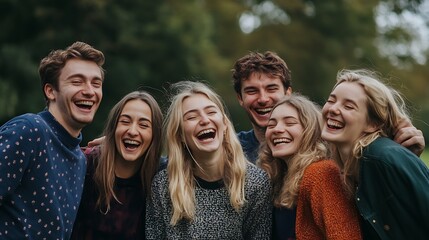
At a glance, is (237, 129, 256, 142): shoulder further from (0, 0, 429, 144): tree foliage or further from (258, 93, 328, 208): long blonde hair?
(0, 0, 429, 144): tree foliage

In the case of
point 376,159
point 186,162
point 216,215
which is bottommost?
point 216,215

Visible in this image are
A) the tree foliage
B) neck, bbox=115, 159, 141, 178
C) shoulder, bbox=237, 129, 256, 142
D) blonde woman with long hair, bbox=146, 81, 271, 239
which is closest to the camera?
blonde woman with long hair, bbox=146, 81, 271, 239

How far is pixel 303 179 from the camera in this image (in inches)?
182

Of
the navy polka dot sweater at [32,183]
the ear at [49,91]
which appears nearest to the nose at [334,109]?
the navy polka dot sweater at [32,183]

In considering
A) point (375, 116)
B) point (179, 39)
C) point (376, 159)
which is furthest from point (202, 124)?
point (179, 39)

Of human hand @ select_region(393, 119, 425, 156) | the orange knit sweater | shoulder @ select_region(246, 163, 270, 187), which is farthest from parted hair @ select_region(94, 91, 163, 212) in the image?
human hand @ select_region(393, 119, 425, 156)

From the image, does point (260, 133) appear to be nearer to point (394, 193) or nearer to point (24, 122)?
point (394, 193)

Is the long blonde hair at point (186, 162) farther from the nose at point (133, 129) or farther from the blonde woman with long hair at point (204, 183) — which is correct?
the nose at point (133, 129)

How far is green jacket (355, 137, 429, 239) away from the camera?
13.5 ft

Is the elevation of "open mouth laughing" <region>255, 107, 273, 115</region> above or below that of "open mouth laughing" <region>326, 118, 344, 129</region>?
above

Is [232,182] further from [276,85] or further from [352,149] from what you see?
[276,85]

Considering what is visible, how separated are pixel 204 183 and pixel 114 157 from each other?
754mm

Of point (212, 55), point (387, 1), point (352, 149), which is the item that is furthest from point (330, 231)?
point (387, 1)

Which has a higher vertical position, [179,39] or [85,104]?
[179,39]
